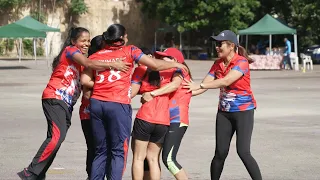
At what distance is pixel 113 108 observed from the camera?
743 centimetres

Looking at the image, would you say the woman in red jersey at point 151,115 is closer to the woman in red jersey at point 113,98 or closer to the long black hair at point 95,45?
the woman in red jersey at point 113,98

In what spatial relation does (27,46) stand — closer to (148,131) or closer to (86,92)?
(86,92)

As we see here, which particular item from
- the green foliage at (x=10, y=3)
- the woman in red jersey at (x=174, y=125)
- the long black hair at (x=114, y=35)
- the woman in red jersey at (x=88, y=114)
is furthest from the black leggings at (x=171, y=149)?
the green foliage at (x=10, y=3)

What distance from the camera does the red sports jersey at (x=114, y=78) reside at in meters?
7.43

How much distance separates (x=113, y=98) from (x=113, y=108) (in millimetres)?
94

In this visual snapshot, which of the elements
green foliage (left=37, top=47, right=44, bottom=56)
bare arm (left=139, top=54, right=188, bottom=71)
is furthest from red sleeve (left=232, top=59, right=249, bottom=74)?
green foliage (left=37, top=47, right=44, bottom=56)

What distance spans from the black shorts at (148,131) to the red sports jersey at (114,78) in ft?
0.85

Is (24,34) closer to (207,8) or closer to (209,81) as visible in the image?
(207,8)

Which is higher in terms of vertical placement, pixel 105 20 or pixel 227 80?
pixel 105 20

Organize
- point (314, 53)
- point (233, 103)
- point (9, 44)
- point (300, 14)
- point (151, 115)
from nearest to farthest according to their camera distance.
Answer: point (151, 115) < point (233, 103) < point (314, 53) < point (300, 14) < point (9, 44)

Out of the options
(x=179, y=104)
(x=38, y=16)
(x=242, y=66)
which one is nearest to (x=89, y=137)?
(x=179, y=104)

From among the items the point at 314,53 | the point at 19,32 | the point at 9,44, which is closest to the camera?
the point at 19,32

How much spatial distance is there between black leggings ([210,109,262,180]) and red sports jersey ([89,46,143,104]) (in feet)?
3.95

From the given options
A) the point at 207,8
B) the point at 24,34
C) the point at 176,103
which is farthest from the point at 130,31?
the point at 176,103
